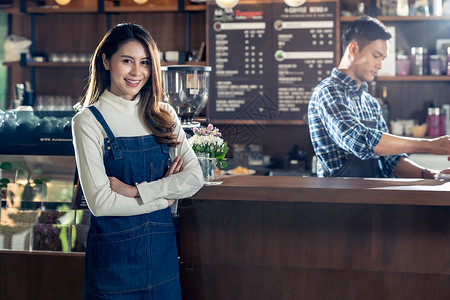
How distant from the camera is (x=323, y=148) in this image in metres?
2.69

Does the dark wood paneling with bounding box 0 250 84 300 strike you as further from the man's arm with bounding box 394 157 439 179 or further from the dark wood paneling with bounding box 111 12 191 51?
the dark wood paneling with bounding box 111 12 191 51

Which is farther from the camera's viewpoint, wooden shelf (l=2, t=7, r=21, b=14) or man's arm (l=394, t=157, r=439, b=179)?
wooden shelf (l=2, t=7, r=21, b=14)

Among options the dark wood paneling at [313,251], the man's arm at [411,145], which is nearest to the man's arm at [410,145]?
the man's arm at [411,145]

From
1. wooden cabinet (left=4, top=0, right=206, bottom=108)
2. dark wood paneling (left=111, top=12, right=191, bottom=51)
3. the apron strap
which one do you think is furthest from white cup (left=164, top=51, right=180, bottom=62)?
the apron strap

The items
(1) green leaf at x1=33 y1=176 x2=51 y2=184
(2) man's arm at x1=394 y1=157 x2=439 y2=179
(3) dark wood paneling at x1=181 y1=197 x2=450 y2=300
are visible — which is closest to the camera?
(3) dark wood paneling at x1=181 y1=197 x2=450 y2=300

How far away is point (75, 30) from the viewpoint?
5.04 metres

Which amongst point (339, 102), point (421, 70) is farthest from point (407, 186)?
point (421, 70)

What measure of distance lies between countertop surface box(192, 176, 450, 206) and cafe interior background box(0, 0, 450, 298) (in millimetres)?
2195

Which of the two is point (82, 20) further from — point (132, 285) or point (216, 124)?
point (132, 285)

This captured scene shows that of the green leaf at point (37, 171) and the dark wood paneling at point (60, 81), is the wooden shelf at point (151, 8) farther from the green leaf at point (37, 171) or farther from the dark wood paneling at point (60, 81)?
the green leaf at point (37, 171)

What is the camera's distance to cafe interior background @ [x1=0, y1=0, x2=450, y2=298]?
175 inches

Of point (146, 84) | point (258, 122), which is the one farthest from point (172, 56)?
point (146, 84)

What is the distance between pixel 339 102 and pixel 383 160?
18.0 inches

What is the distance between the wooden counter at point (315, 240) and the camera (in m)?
1.98
